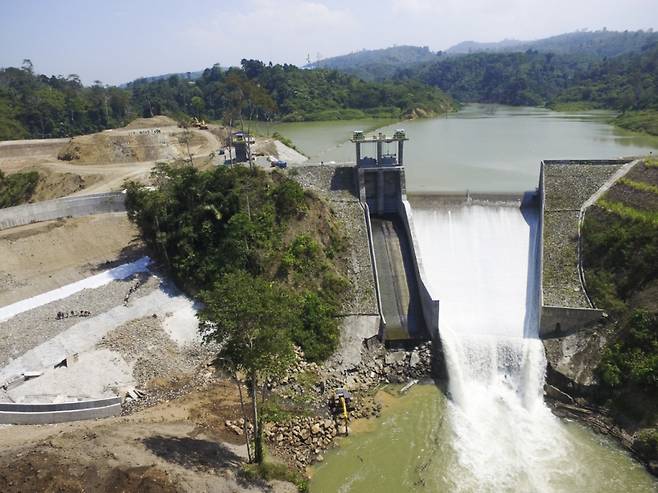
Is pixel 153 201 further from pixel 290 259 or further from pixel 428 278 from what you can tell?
pixel 428 278

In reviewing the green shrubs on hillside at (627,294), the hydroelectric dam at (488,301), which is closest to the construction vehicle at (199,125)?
the hydroelectric dam at (488,301)

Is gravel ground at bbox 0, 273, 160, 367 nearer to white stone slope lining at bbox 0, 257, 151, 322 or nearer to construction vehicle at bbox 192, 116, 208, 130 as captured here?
white stone slope lining at bbox 0, 257, 151, 322

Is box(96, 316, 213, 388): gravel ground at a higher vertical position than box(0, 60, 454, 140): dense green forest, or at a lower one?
lower

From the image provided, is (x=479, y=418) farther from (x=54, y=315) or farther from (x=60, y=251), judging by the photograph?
(x=60, y=251)

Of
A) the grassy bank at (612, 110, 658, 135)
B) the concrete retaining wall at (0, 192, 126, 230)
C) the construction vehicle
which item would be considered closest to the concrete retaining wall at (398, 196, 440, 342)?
the concrete retaining wall at (0, 192, 126, 230)

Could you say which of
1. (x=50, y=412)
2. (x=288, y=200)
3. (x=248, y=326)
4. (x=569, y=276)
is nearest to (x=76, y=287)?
(x=50, y=412)

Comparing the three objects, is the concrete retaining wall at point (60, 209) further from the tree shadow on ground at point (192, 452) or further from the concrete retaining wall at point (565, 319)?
the concrete retaining wall at point (565, 319)
